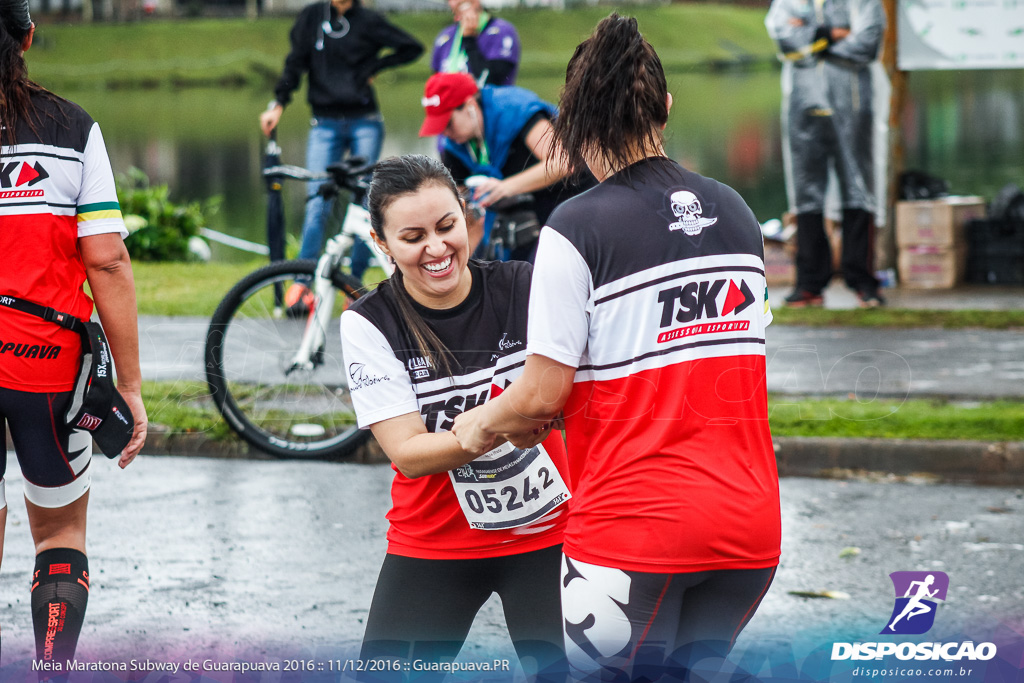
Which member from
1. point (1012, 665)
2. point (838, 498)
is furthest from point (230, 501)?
point (1012, 665)

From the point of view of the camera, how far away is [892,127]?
981cm

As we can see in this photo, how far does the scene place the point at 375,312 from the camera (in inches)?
105

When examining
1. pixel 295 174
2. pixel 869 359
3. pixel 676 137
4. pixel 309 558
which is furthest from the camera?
pixel 676 137

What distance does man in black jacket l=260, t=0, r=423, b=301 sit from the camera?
843cm

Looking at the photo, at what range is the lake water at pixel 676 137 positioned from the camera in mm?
18328

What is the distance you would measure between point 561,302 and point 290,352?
13.6ft

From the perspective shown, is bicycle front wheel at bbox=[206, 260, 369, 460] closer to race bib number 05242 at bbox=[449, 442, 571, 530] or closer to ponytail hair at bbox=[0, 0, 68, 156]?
ponytail hair at bbox=[0, 0, 68, 156]

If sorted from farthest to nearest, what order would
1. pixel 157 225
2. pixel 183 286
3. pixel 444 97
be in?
pixel 157 225, pixel 183 286, pixel 444 97

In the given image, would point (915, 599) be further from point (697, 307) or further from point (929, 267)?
point (929, 267)

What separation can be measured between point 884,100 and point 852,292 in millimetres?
1554

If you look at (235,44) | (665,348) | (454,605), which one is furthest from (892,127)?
(235,44)

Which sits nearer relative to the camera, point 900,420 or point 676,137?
point 900,420

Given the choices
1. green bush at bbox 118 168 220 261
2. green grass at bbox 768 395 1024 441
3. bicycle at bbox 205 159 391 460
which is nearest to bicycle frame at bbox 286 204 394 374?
bicycle at bbox 205 159 391 460

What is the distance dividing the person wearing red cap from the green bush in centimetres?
822
